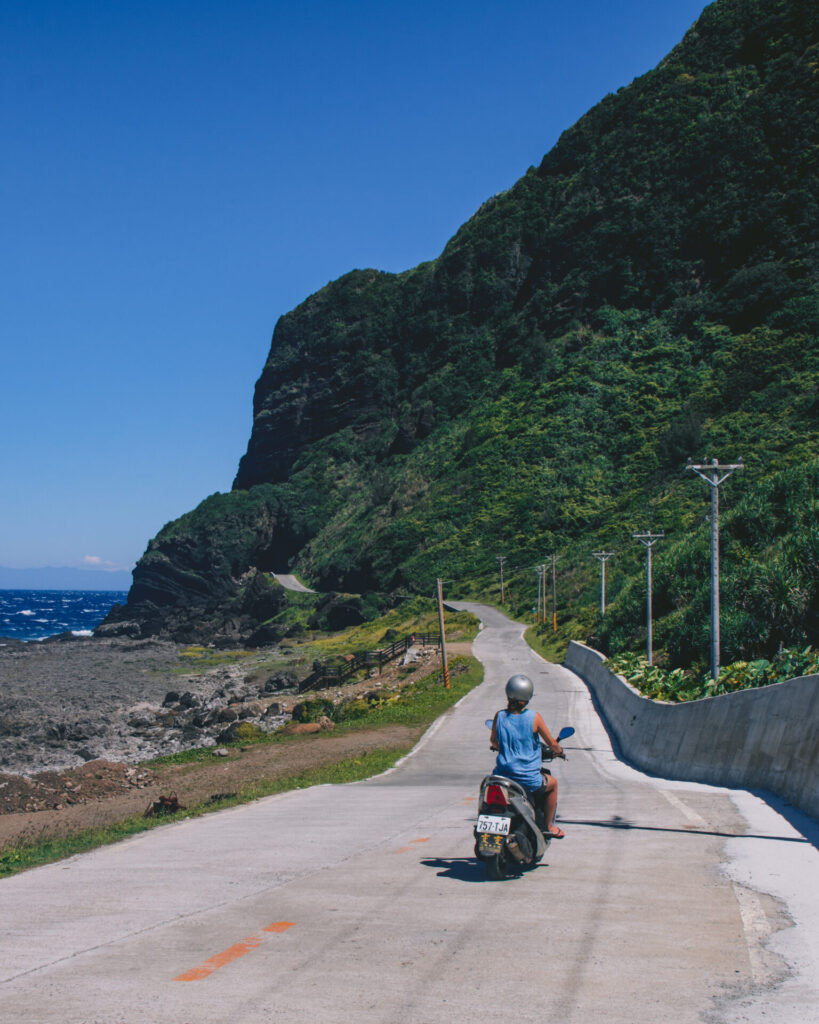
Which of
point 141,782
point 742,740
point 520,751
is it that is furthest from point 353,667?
point 520,751

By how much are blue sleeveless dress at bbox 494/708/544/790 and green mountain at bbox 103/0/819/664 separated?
51.3 meters

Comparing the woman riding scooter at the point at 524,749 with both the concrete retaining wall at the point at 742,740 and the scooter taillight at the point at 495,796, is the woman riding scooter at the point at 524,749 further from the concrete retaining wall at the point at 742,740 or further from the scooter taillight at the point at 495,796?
the concrete retaining wall at the point at 742,740

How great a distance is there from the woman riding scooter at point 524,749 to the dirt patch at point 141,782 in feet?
30.3

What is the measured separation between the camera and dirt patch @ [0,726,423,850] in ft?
55.7

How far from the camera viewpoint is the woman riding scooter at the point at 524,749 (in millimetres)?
7688

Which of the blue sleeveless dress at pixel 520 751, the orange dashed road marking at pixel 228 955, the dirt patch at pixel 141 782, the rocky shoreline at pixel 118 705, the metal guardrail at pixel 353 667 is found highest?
the blue sleeveless dress at pixel 520 751

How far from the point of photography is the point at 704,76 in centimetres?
12194

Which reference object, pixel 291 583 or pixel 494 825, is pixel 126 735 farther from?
pixel 291 583

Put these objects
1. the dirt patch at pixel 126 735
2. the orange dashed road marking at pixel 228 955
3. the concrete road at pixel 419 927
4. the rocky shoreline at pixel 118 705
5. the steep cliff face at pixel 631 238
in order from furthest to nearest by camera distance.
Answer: the steep cliff face at pixel 631 238, the rocky shoreline at pixel 118 705, the dirt patch at pixel 126 735, the orange dashed road marking at pixel 228 955, the concrete road at pixel 419 927

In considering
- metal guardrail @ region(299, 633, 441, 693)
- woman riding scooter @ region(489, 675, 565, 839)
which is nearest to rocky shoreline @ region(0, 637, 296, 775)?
metal guardrail @ region(299, 633, 441, 693)

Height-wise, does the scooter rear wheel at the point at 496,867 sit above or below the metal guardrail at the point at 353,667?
above

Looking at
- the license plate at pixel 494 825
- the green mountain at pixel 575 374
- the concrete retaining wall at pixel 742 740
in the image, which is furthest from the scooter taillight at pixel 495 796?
the green mountain at pixel 575 374

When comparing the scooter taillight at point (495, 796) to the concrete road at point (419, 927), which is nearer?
the concrete road at point (419, 927)

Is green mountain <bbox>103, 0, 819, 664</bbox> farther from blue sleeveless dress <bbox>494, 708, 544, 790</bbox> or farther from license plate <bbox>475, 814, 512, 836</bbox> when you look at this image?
license plate <bbox>475, 814, 512, 836</bbox>
